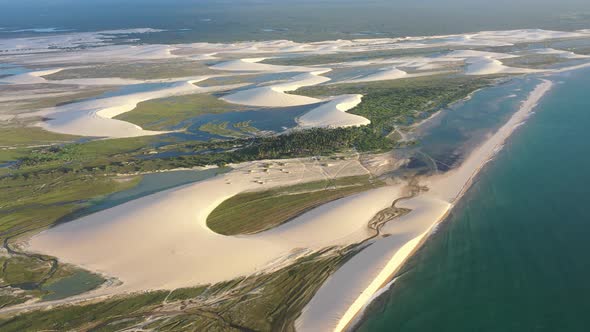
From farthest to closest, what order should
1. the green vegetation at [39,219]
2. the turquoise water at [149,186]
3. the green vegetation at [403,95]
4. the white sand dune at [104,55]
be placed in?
1. the white sand dune at [104,55]
2. the green vegetation at [403,95]
3. the turquoise water at [149,186]
4. the green vegetation at [39,219]

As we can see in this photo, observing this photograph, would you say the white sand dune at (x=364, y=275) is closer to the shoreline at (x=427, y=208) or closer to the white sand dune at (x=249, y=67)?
the shoreline at (x=427, y=208)

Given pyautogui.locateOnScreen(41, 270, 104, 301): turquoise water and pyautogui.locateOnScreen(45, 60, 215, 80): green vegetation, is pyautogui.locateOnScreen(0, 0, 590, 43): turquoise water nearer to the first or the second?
pyautogui.locateOnScreen(45, 60, 215, 80): green vegetation

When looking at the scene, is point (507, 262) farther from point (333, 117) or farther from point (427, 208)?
point (333, 117)

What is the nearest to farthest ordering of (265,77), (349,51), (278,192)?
(278,192) < (265,77) < (349,51)

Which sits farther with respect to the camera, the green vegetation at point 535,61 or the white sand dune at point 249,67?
the white sand dune at point 249,67

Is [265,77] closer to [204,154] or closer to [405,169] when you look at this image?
[204,154]

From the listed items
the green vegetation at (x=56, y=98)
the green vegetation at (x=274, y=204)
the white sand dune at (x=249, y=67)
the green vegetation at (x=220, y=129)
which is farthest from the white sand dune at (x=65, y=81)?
the green vegetation at (x=274, y=204)

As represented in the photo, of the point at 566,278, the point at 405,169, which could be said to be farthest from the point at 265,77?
the point at 566,278
